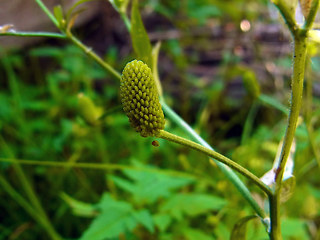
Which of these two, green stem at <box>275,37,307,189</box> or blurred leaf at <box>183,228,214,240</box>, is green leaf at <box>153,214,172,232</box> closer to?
blurred leaf at <box>183,228,214,240</box>

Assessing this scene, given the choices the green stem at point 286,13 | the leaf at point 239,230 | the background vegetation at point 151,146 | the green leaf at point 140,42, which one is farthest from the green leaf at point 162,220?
the green stem at point 286,13

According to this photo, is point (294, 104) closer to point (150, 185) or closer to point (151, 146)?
point (150, 185)

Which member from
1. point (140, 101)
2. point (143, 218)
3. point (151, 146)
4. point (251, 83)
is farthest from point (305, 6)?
point (151, 146)

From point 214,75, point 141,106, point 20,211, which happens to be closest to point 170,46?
point 214,75

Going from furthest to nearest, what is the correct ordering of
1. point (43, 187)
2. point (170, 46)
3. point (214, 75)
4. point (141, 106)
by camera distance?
point (214, 75) → point (170, 46) → point (43, 187) → point (141, 106)

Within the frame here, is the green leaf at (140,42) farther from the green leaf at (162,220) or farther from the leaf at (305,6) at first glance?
the green leaf at (162,220)

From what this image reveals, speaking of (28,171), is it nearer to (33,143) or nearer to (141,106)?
(33,143)

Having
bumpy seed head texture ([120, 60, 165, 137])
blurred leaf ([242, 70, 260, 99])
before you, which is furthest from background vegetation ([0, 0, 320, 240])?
bumpy seed head texture ([120, 60, 165, 137])
